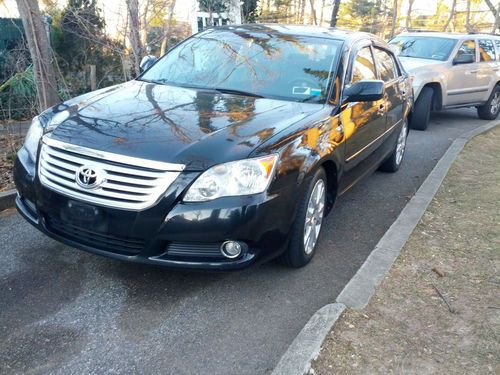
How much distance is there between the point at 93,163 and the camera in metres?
2.96

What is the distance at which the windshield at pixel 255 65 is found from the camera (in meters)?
4.05

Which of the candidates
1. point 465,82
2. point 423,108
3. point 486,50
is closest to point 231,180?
point 423,108

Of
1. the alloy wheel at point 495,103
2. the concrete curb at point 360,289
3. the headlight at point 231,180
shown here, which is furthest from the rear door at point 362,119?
the alloy wheel at point 495,103

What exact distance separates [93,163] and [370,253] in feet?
7.26

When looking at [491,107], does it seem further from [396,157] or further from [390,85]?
[390,85]

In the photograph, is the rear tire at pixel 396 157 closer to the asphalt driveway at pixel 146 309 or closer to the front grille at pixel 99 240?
the asphalt driveway at pixel 146 309

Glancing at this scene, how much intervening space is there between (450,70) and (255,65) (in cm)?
668

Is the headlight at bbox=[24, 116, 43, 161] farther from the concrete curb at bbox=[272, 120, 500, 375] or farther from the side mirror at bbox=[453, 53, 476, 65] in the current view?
the side mirror at bbox=[453, 53, 476, 65]

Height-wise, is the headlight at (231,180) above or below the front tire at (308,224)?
above

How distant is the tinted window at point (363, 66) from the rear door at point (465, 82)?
5286mm

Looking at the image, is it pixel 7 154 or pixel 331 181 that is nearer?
pixel 331 181

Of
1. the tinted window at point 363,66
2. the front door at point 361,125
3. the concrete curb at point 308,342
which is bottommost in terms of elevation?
→ the concrete curb at point 308,342

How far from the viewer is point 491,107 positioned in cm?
1098

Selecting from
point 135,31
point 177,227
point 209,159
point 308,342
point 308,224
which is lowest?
point 308,342
